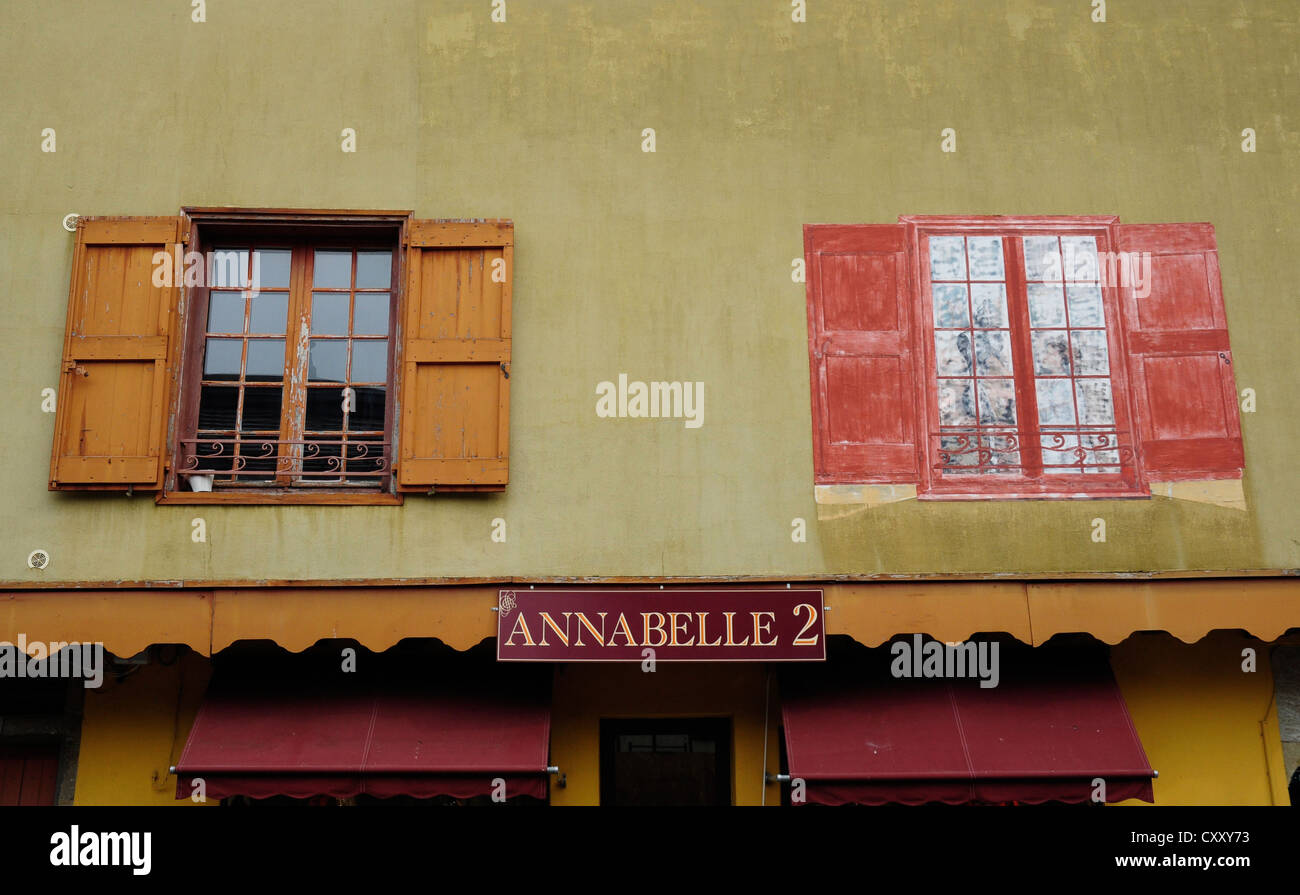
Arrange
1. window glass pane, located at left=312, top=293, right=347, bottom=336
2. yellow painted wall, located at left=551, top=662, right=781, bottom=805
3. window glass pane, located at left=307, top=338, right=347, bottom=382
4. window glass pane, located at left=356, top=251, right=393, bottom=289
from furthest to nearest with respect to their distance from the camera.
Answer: window glass pane, located at left=356, top=251, right=393, bottom=289
window glass pane, located at left=312, top=293, right=347, bottom=336
window glass pane, located at left=307, top=338, right=347, bottom=382
yellow painted wall, located at left=551, top=662, right=781, bottom=805

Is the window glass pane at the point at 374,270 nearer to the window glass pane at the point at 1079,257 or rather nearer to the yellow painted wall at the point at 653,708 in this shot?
the yellow painted wall at the point at 653,708

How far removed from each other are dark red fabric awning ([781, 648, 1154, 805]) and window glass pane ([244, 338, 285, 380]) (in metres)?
3.52

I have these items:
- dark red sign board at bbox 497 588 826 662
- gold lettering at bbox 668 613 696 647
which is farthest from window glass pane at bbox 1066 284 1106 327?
gold lettering at bbox 668 613 696 647

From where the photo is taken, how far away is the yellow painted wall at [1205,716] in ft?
21.4

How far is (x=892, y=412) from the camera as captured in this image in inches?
256

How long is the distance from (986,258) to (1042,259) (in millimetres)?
346

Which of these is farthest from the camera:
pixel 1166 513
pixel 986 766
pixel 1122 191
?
pixel 1122 191

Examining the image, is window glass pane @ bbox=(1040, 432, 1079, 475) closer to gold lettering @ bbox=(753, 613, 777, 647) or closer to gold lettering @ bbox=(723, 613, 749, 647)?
gold lettering @ bbox=(753, 613, 777, 647)

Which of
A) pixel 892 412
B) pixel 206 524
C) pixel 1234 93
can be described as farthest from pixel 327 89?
pixel 1234 93

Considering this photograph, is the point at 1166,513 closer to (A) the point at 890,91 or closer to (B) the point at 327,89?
(A) the point at 890,91

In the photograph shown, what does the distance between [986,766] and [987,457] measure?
1.74m

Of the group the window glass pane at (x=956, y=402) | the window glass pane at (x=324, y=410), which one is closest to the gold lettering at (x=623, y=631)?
the window glass pane at (x=324, y=410)

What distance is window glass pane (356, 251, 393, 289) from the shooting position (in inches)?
270

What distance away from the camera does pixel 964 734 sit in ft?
20.2
